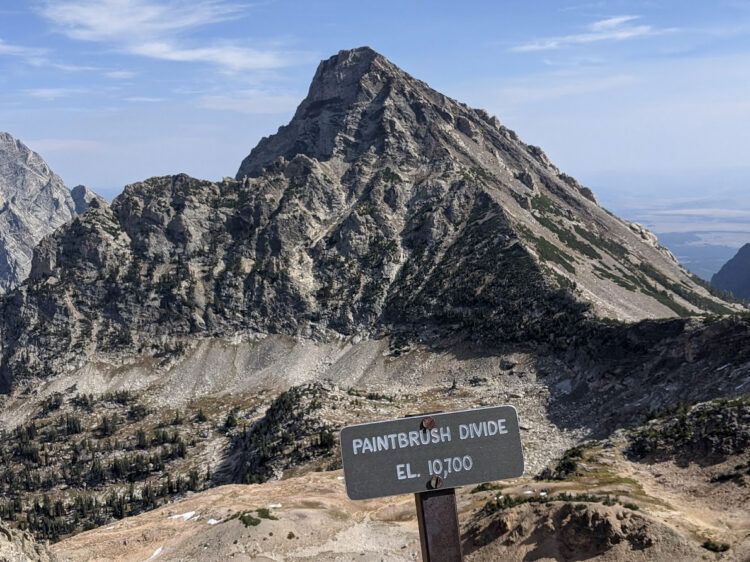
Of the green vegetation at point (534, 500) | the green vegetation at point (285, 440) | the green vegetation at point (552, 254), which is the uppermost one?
the green vegetation at point (552, 254)

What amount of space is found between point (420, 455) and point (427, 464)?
22cm

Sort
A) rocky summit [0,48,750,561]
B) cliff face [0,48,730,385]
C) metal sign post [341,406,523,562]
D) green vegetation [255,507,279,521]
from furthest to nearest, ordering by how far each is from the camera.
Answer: cliff face [0,48,730,385], green vegetation [255,507,279,521], rocky summit [0,48,750,561], metal sign post [341,406,523,562]

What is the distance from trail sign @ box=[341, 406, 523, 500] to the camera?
11.8 metres

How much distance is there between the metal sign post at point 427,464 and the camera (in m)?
11.8

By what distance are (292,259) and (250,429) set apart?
8141 centimetres

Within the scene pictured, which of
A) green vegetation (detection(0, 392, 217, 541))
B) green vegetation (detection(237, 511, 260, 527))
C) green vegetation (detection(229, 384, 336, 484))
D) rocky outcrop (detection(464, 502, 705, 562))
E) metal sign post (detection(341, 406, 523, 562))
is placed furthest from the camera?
green vegetation (detection(0, 392, 217, 541))

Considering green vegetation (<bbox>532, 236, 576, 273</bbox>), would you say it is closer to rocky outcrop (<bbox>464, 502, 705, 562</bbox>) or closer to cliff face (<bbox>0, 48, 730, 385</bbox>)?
cliff face (<bbox>0, 48, 730, 385</bbox>)

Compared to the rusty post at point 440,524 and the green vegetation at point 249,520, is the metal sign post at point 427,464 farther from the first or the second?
the green vegetation at point 249,520

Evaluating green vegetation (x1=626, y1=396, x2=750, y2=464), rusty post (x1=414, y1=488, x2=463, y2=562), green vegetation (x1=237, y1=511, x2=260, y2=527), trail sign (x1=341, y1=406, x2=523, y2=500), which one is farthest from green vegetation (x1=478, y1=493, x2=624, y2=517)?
trail sign (x1=341, y1=406, x2=523, y2=500)

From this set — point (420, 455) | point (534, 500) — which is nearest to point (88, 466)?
point (534, 500)

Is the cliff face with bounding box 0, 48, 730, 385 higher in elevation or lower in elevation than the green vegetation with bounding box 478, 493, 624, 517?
higher

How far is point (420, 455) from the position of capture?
11906mm

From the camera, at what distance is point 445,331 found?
15400cm

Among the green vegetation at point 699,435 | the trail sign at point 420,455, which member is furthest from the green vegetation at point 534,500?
the trail sign at point 420,455
